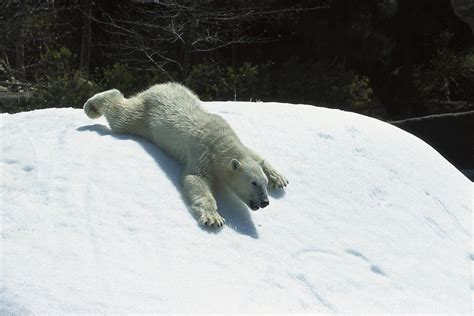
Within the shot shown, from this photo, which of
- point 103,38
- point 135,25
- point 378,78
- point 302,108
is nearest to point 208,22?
point 135,25

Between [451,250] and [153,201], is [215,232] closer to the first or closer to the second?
[153,201]

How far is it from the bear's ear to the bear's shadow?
0.24m

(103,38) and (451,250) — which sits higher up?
(451,250)

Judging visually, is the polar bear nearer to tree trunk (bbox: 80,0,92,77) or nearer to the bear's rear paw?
the bear's rear paw

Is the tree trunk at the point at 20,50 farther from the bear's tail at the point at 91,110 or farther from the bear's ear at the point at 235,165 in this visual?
the bear's ear at the point at 235,165

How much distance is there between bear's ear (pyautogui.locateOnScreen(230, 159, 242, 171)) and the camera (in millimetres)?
4516

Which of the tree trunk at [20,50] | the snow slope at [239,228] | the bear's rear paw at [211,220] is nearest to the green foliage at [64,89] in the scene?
the tree trunk at [20,50]

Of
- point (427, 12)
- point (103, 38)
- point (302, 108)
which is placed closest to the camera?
point (302, 108)

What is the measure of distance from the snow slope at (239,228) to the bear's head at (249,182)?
15cm

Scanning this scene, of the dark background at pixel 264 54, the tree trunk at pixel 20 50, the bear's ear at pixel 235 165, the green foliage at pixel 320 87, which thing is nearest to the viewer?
the bear's ear at pixel 235 165

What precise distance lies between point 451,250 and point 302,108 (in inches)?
78.3

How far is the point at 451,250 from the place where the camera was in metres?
5.07

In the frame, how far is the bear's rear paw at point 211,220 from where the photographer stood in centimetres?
420

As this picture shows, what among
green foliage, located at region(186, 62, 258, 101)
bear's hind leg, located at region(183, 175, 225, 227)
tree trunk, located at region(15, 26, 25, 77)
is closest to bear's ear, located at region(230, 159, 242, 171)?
bear's hind leg, located at region(183, 175, 225, 227)
